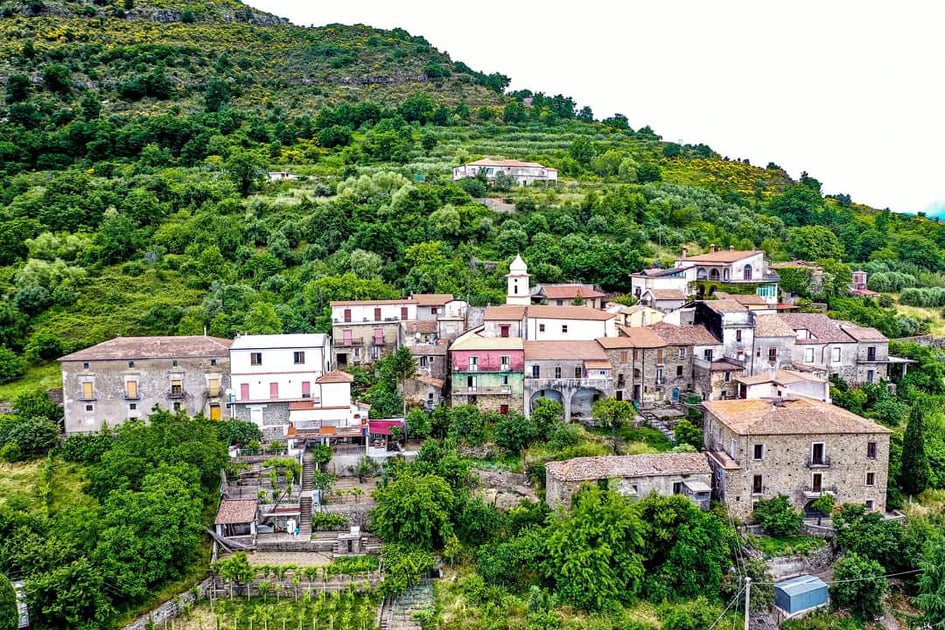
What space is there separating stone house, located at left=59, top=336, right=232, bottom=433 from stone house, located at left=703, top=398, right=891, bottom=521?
25.4 metres

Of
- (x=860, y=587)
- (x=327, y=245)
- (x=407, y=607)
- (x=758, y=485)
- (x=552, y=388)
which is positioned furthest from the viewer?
(x=327, y=245)

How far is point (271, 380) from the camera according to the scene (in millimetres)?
35594

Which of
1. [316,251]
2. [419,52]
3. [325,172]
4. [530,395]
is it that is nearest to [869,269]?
[530,395]

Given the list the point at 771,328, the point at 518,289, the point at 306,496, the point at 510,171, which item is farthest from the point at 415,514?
the point at 510,171

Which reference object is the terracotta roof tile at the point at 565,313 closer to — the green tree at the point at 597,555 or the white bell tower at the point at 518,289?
the white bell tower at the point at 518,289

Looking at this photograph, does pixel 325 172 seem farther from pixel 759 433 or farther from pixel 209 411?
pixel 759 433

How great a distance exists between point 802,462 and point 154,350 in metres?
32.3

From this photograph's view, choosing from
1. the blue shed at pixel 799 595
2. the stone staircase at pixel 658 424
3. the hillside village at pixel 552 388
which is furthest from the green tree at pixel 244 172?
the blue shed at pixel 799 595

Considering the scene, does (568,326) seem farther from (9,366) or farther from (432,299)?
(9,366)

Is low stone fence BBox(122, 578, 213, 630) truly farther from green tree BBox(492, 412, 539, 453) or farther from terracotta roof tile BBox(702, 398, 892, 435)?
terracotta roof tile BBox(702, 398, 892, 435)

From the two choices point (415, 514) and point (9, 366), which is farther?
point (9, 366)

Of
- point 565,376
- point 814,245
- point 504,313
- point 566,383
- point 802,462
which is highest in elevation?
point 814,245

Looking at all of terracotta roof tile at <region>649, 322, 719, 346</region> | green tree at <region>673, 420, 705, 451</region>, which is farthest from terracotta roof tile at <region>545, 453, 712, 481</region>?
terracotta roof tile at <region>649, 322, 719, 346</region>

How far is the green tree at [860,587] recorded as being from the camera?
2669 cm
